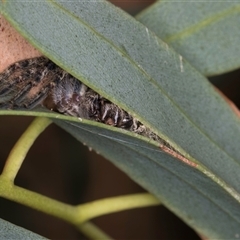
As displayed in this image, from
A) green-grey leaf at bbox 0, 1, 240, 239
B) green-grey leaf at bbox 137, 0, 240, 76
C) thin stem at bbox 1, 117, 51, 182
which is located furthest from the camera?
green-grey leaf at bbox 137, 0, 240, 76

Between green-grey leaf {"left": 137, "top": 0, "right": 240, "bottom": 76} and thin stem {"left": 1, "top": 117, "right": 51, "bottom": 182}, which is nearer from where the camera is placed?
thin stem {"left": 1, "top": 117, "right": 51, "bottom": 182}

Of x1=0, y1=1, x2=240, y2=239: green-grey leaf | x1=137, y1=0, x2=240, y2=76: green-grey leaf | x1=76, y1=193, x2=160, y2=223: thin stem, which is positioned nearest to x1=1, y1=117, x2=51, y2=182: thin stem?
x1=0, y1=1, x2=240, y2=239: green-grey leaf

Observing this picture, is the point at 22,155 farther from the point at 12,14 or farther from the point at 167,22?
the point at 167,22

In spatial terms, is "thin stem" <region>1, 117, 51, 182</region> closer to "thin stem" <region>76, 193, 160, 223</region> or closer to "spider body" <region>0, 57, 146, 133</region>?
"spider body" <region>0, 57, 146, 133</region>

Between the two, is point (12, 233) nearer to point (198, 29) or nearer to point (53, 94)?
point (53, 94)

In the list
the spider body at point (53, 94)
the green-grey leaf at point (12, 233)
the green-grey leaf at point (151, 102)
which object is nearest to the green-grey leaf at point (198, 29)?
the green-grey leaf at point (151, 102)

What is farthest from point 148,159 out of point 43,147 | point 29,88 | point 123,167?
point 43,147
